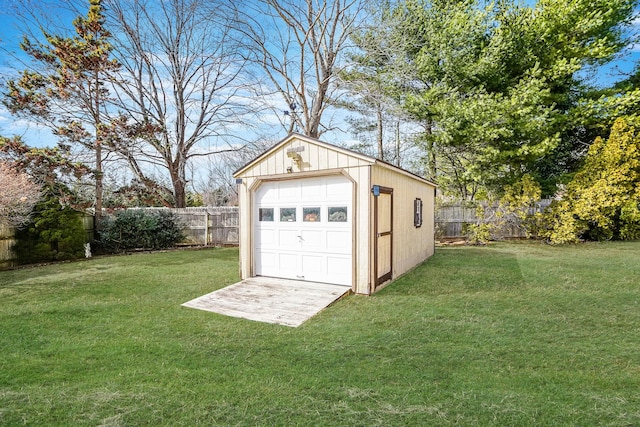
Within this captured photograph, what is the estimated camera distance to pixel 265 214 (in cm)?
658

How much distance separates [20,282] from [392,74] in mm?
13424

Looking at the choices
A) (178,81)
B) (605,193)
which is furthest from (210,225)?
(605,193)

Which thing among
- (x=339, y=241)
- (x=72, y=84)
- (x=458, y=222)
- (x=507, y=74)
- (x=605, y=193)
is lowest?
(x=339, y=241)

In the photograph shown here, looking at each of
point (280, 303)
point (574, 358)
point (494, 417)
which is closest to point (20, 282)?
point (280, 303)

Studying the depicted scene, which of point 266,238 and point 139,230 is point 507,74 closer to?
point 266,238

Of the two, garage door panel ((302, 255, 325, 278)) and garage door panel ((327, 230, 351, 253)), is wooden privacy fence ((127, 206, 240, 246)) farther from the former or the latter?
garage door panel ((327, 230, 351, 253))

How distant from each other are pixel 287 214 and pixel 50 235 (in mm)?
7574

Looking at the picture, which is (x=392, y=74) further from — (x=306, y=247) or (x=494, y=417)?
(x=494, y=417)

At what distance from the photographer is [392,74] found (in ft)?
44.0

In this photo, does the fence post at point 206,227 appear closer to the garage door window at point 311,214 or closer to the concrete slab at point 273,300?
the concrete slab at point 273,300

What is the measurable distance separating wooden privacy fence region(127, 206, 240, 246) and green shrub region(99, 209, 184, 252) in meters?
0.64

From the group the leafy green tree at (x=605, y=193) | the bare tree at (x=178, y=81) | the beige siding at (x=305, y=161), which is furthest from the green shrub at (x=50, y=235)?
the leafy green tree at (x=605, y=193)

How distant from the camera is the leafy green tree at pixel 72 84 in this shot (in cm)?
1019

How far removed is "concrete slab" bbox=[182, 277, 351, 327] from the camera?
4441mm
